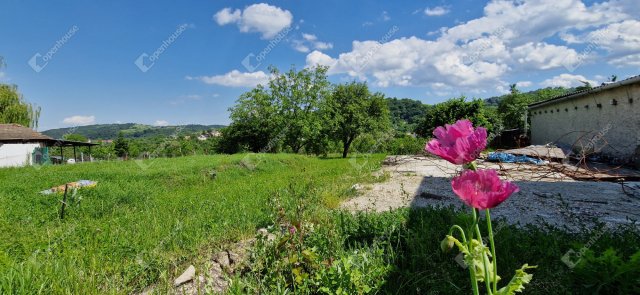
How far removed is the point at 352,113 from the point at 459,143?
31.0 meters

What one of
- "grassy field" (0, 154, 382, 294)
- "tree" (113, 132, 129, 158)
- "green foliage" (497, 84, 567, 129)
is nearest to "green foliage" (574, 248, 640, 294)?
"grassy field" (0, 154, 382, 294)

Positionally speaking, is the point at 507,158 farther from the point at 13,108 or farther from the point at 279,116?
the point at 13,108

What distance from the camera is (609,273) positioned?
2.21m

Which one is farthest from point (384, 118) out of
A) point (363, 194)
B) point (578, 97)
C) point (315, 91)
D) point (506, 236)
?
point (506, 236)

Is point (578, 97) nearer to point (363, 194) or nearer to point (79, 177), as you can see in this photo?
point (363, 194)

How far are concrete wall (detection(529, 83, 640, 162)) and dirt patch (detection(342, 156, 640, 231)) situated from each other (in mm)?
4325

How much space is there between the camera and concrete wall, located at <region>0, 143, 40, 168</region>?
78.3 feet

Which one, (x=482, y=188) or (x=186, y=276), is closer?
(x=482, y=188)

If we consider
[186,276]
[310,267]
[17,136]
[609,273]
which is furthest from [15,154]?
[609,273]

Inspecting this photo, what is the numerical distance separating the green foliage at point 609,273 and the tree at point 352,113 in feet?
95.2

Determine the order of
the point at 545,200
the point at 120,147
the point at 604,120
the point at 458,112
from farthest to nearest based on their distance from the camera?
the point at 120,147 < the point at 458,112 < the point at 604,120 < the point at 545,200

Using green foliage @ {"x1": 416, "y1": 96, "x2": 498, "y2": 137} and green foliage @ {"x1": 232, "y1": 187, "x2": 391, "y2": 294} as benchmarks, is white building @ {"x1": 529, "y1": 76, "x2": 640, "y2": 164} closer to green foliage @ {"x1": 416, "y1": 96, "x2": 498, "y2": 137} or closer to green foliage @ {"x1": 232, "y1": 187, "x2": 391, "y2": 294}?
green foliage @ {"x1": 416, "y1": 96, "x2": 498, "y2": 137}

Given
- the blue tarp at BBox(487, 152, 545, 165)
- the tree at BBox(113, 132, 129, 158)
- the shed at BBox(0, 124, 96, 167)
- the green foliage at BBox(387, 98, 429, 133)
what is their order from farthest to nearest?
the green foliage at BBox(387, 98, 429, 133)
the tree at BBox(113, 132, 129, 158)
the shed at BBox(0, 124, 96, 167)
the blue tarp at BBox(487, 152, 545, 165)

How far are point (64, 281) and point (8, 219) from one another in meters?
4.24
